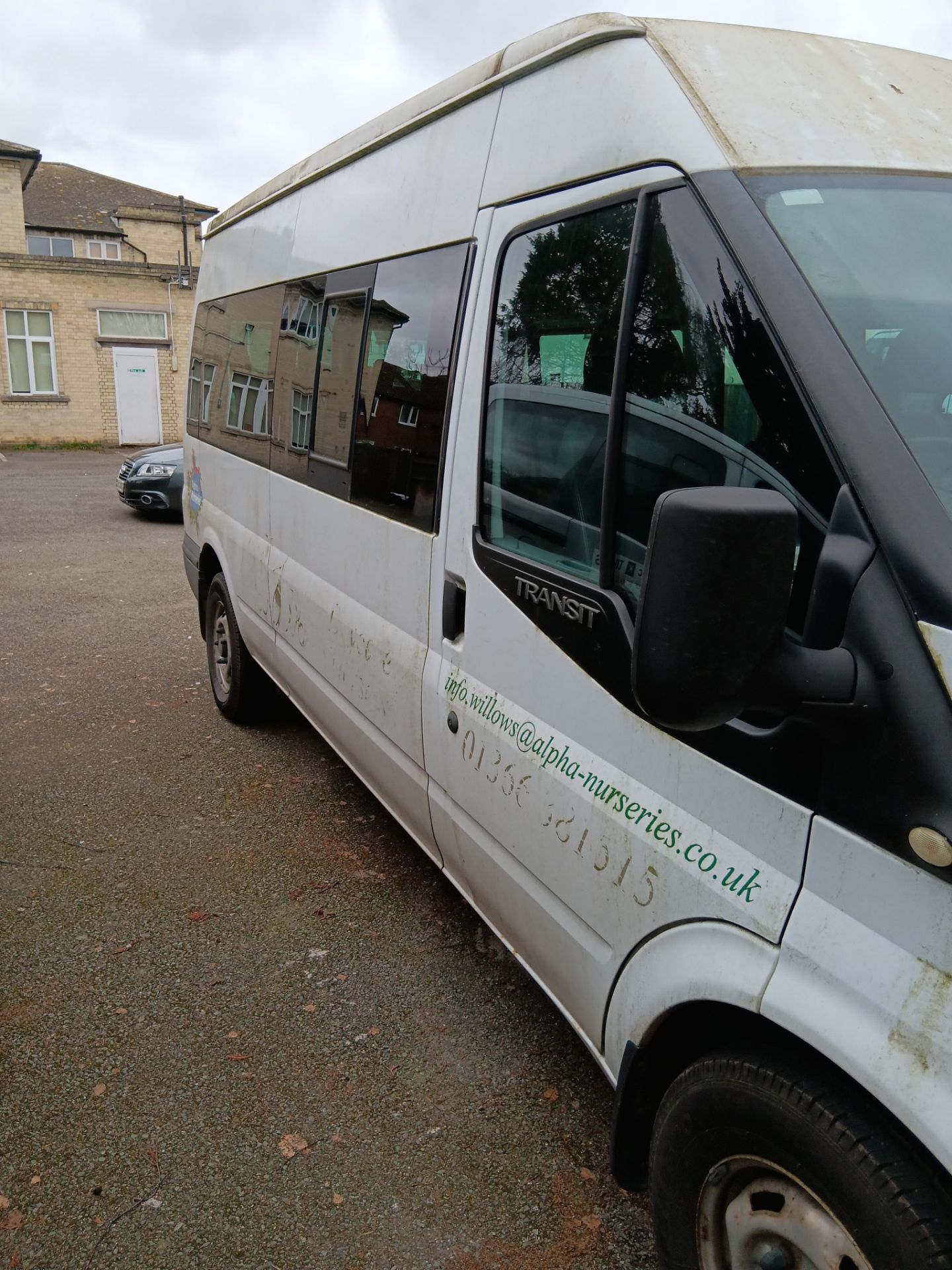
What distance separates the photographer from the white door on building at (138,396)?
27.8m

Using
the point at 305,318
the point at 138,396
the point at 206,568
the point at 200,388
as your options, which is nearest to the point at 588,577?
the point at 305,318

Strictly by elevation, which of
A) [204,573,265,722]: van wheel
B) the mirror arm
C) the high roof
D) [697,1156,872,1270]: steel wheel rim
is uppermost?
the high roof

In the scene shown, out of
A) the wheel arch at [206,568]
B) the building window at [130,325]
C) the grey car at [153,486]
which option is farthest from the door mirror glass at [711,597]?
the building window at [130,325]

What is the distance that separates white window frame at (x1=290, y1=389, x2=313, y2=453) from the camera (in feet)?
12.9

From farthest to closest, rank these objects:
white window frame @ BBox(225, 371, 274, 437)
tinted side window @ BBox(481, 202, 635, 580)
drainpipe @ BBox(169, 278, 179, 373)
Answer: drainpipe @ BBox(169, 278, 179, 373), white window frame @ BBox(225, 371, 274, 437), tinted side window @ BBox(481, 202, 635, 580)

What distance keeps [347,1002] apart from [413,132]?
9.17ft

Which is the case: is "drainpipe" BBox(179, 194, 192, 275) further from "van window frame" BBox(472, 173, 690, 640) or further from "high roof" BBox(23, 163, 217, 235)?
"van window frame" BBox(472, 173, 690, 640)

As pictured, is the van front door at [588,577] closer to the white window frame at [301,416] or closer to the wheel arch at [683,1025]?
the wheel arch at [683,1025]

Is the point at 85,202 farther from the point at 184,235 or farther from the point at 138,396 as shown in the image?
the point at 138,396

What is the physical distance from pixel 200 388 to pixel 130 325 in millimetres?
24178

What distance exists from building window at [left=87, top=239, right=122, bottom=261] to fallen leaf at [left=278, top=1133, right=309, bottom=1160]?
42149mm

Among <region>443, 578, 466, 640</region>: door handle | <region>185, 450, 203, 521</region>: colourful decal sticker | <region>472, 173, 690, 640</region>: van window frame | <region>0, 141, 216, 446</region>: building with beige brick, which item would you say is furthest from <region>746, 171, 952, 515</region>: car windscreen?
<region>0, 141, 216, 446</region>: building with beige brick

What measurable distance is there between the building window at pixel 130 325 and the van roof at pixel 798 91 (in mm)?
28090

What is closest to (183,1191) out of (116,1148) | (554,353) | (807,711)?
(116,1148)
